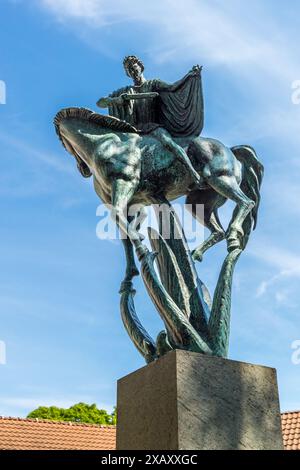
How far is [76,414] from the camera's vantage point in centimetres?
3528

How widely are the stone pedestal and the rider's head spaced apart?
140 inches

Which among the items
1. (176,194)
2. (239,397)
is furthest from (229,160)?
(239,397)

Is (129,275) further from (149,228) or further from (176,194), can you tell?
(176,194)

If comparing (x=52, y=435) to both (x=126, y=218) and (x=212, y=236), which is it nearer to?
(x=212, y=236)

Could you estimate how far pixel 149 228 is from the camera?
6457 millimetres

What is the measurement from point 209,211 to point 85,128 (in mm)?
1639

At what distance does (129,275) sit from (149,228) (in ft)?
1.79

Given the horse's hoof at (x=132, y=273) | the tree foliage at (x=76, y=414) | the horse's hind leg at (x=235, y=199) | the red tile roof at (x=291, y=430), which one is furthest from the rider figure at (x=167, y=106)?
the tree foliage at (x=76, y=414)

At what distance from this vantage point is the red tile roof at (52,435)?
1941cm

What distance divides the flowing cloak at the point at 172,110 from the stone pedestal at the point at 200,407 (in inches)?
110

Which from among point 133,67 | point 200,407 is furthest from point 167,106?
point 200,407

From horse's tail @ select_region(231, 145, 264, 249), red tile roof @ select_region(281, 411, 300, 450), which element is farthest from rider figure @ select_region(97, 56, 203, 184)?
red tile roof @ select_region(281, 411, 300, 450)

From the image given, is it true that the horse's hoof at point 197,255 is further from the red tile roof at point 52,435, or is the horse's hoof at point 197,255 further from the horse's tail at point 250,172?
the red tile roof at point 52,435

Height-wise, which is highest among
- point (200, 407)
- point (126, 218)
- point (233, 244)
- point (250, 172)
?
point (250, 172)
